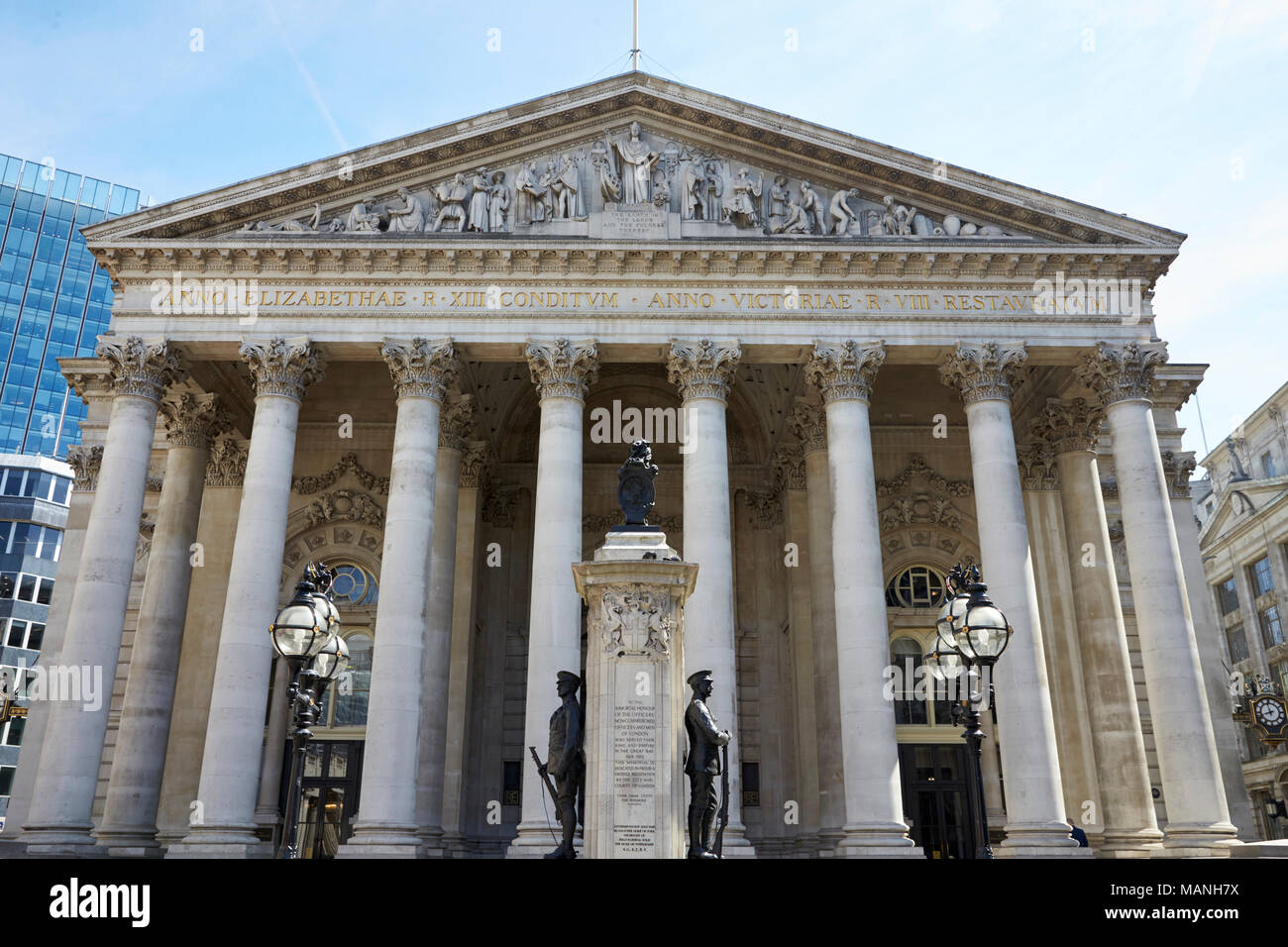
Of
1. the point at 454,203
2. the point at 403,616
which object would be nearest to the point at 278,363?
the point at 454,203

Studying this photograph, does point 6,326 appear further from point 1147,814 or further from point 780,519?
point 1147,814

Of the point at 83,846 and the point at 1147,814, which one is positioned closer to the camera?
the point at 83,846

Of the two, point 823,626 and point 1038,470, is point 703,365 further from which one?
point 1038,470

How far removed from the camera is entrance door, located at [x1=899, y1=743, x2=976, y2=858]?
29.4 meters

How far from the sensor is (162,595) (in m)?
27.2

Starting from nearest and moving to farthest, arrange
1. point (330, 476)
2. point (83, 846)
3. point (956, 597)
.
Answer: point (956, 597) < point (83, 846) < point (330, 476)

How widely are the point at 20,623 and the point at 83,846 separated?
5020cm

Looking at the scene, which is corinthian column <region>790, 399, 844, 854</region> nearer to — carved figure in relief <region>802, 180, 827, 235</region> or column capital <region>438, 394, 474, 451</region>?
carved figure in relief <region>802, 180, 827, 235</region>

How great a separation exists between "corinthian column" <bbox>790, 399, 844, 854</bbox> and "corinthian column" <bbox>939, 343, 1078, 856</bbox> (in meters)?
4.13

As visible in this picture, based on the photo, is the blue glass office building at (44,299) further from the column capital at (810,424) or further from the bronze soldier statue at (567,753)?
the bronze soldier statue at (567,753)

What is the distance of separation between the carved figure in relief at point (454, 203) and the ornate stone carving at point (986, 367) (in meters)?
13.5

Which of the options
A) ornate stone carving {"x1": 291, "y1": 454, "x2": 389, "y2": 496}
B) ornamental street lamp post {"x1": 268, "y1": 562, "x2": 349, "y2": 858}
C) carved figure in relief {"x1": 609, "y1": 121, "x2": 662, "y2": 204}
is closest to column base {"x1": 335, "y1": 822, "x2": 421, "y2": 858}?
ornamental street lamp post {"x1": 268, "y1": 562, "x2": 349, "y2": 858}
